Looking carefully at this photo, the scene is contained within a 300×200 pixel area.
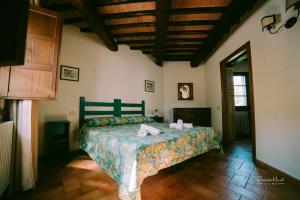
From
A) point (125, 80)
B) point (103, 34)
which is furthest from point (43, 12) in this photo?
point (125, 80)

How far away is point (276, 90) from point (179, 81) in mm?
3128

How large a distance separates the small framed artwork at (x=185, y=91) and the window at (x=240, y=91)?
146 centimetres

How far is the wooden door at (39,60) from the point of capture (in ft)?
5.33

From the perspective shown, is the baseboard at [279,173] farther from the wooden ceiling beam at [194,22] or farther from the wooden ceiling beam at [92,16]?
the wooden ceiling beam at [92,16]

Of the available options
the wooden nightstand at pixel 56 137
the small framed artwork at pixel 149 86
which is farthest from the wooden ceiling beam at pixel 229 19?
the wooden nightstand at pixel 56 137

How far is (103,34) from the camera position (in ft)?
9.88

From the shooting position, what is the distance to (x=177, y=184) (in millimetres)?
1797

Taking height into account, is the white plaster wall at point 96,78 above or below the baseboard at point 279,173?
above

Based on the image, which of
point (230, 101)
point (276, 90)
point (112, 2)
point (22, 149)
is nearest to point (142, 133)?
point (22, 149)

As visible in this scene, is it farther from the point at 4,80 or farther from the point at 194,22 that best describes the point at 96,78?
the point at 194,22

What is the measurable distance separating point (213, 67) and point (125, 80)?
2593 mm

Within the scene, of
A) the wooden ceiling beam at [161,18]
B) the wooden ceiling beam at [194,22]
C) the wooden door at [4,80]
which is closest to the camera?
the wooden door at [4,80]

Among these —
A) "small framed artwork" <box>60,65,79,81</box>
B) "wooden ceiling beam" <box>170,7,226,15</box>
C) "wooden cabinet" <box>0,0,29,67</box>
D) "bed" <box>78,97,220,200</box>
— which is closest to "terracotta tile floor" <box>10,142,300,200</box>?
"bed" <box>78,97,220,200</box>

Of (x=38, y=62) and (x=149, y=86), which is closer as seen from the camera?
(x=38, y=62)
